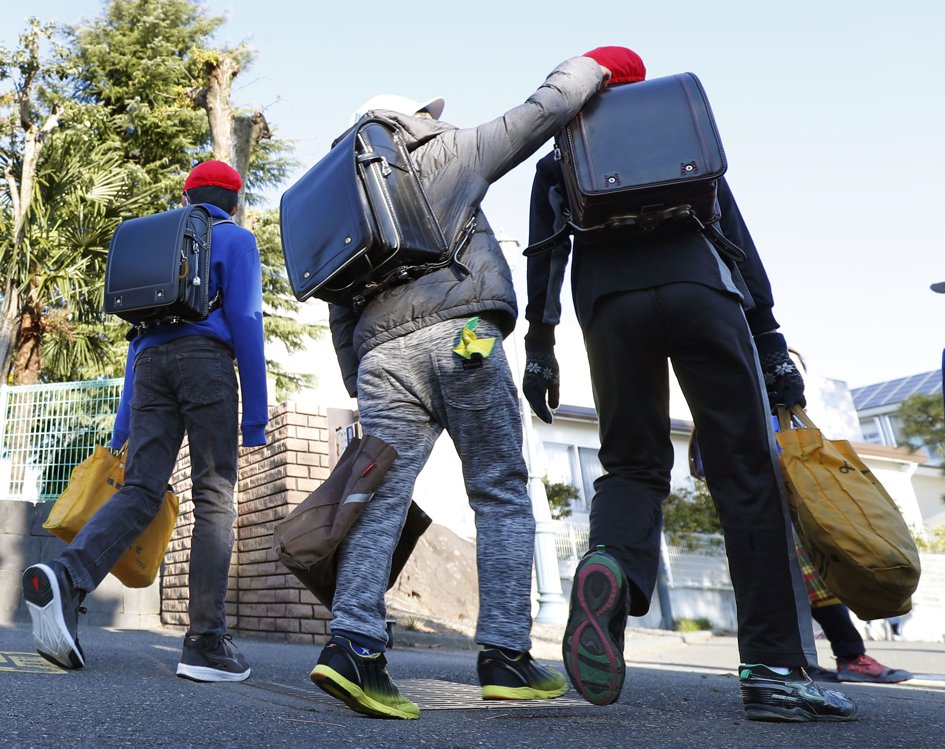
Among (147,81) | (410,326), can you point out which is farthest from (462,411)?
(147,81)

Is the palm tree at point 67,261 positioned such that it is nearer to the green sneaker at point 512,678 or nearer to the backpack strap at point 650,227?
the backpack strap at point 650,227

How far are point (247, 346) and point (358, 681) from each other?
5.03 ft

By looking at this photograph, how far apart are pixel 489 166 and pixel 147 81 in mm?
20270

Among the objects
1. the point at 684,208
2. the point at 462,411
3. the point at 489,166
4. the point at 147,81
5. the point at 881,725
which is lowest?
the point at 881,725

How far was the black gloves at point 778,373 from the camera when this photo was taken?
262 centimetres

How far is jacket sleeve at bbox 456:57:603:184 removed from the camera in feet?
8.14

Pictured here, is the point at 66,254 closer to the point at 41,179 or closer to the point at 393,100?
the point at 41,179

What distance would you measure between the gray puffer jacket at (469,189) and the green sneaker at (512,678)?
0.90 meters

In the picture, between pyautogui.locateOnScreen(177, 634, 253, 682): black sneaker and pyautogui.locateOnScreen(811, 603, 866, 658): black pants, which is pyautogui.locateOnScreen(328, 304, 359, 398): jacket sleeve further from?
pyautogui.locateOnScreen(811, 603, 866, 658): black pants

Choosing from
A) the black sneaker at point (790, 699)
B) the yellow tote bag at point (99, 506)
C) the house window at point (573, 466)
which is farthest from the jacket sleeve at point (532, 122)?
the house window at point (573, 466)

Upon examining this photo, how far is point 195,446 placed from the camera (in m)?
3.22

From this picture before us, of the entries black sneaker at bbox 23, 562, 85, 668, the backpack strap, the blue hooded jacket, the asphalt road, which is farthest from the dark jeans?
the backpack strap

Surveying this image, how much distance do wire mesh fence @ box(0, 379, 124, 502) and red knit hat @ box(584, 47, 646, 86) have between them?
5.49 metres

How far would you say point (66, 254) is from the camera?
1227 centimetres
